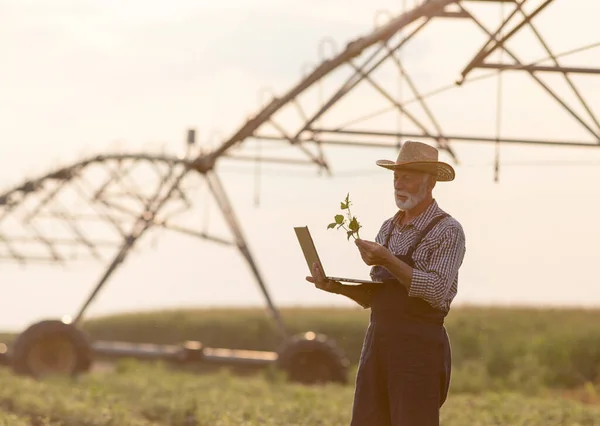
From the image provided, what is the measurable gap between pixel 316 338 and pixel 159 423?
20.2 feet

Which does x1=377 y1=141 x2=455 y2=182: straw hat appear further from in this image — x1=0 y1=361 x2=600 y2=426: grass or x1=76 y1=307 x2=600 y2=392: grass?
x1=76 y1=307 x2=600 y2=392: grass

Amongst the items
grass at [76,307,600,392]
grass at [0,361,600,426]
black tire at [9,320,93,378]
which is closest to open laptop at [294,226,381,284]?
grass at [0,361,600,426]

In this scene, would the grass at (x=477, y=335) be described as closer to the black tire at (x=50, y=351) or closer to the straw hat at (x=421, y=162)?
the black tire at (x=50, y=351)

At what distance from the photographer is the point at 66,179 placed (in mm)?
21734

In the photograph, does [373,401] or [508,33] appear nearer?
[373,401]

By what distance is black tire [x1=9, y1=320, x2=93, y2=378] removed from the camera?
18484mm

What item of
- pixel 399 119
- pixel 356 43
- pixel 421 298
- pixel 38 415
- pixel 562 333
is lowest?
pixel 38 415

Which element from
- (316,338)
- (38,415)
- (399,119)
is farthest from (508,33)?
(316,338)

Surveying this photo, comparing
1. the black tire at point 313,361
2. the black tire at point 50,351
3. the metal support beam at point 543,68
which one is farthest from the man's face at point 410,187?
the black tire at point 50,351

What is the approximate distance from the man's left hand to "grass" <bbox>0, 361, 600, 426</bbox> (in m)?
5.43

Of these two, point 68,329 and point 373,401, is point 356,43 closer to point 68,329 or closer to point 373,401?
point 68,329

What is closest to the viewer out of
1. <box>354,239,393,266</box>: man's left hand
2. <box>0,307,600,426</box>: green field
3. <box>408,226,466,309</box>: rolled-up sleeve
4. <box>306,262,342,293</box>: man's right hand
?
<box>354,239,393,266</box>: man's left hand

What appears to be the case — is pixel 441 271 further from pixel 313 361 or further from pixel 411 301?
pixel 313 361

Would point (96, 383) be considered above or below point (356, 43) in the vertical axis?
below
